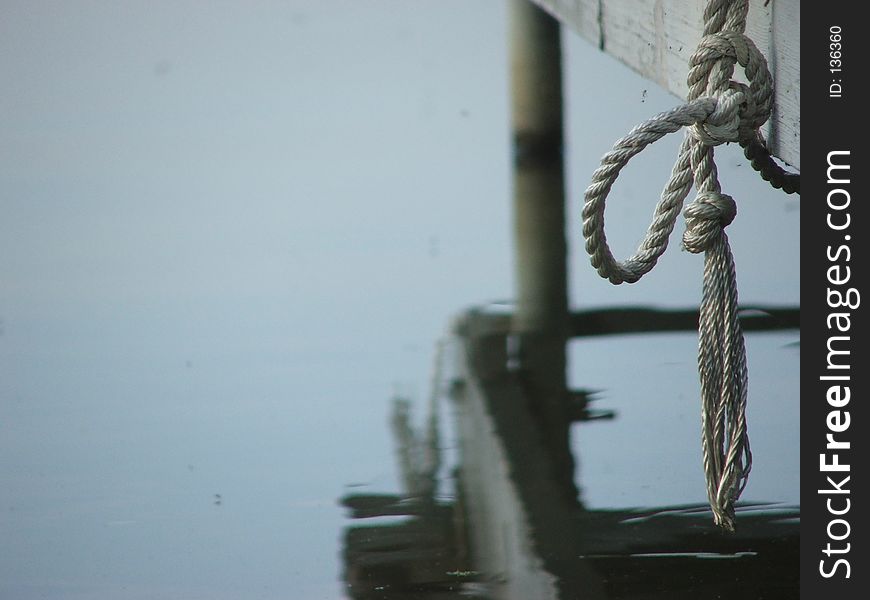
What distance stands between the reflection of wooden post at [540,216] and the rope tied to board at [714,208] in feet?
4.49

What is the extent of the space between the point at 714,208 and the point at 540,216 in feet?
12.9

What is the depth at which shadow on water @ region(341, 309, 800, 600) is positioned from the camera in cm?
255

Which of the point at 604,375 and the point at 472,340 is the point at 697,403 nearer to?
the point at 604,375

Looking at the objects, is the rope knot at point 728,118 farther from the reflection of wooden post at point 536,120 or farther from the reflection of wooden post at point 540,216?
the reflection of wooden post at point 536,120

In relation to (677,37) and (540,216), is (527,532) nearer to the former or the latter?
(677,37)

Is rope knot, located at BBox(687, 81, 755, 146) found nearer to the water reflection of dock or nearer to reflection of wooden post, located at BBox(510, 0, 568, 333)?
the water reflection of dock

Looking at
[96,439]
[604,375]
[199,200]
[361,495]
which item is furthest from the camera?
[199,200]

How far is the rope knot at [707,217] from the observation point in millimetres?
1907

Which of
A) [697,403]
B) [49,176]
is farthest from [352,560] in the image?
[49,176]

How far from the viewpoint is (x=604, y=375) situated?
4035mm

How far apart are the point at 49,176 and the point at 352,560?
446 cm
